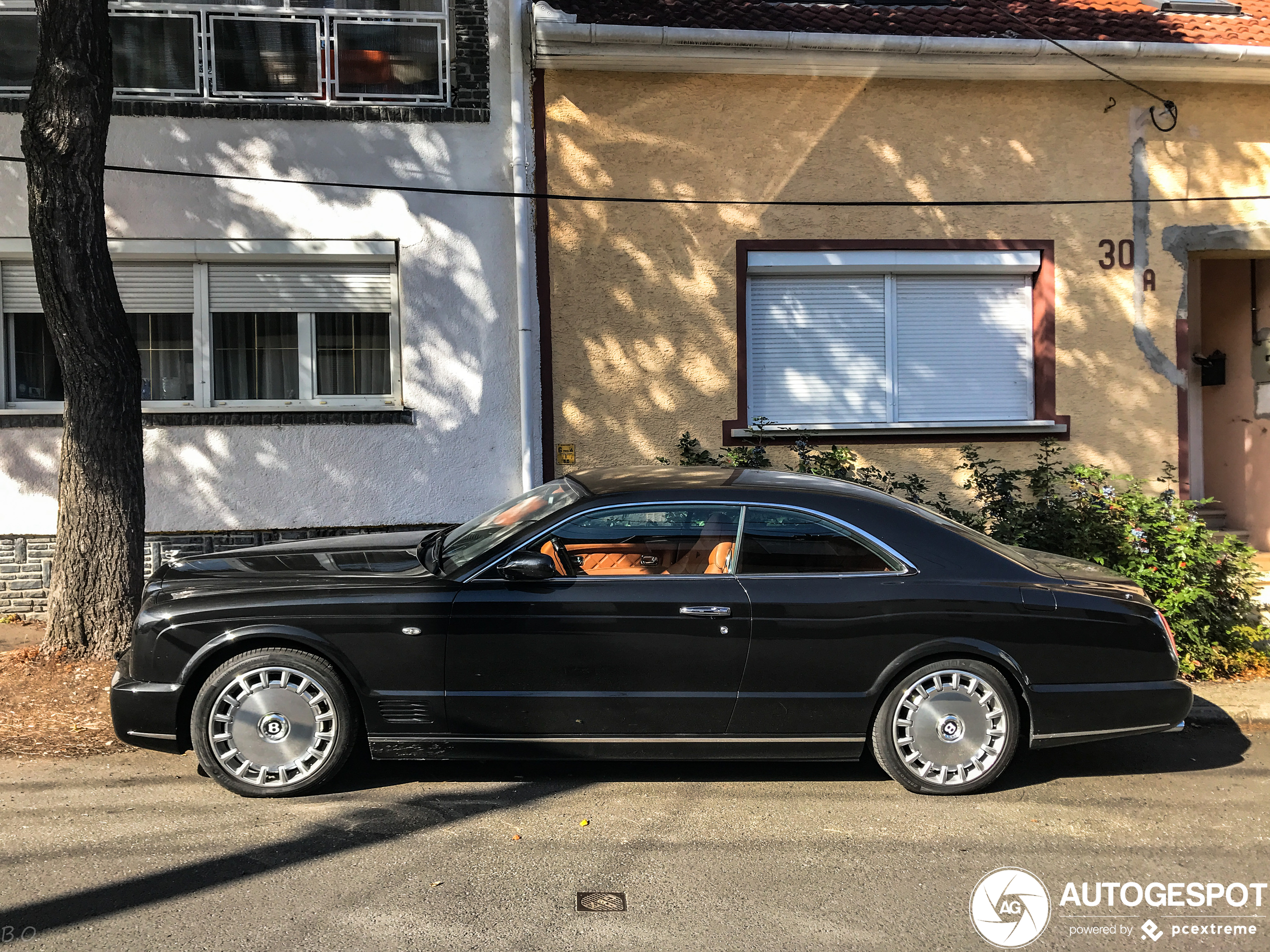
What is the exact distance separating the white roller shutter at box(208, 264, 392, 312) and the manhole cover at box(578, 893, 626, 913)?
6416 millimetres

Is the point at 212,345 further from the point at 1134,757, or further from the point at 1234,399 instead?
the point at 1234,399

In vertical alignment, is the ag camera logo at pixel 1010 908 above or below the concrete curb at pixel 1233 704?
below

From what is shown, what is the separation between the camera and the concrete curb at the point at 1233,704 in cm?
595

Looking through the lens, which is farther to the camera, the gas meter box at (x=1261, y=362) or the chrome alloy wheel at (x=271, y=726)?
the gas meter box at (x=1261, y=362)

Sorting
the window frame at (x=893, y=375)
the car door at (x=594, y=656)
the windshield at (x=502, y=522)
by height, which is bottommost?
the car door at (x=594, y=656)

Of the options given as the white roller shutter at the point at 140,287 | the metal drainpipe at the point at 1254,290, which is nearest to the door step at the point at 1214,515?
the metal drainpipe at the point at 1254,290

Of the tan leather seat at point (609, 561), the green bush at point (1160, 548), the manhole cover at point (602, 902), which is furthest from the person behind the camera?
the green bush at point (1160, 548)

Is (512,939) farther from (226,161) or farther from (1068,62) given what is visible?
(1068,62)

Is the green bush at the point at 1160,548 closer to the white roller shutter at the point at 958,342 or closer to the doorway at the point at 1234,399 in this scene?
the white roller shutter at the point at 958,342

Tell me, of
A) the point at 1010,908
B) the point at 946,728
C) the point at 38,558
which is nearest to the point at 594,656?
the point at 946,728

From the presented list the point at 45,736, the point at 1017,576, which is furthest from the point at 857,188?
the point at 45,736

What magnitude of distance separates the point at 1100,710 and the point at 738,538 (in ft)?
5.99

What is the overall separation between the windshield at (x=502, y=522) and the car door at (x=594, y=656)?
10.2 inches

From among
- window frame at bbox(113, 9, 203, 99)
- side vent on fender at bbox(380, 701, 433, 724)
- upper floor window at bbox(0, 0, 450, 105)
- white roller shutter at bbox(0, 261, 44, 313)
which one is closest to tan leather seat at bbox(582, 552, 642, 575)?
side vent on fender at bbox(380, 701, 433, 724)
